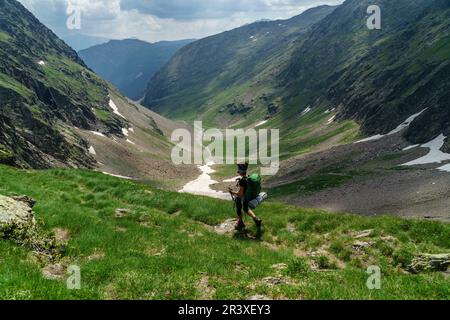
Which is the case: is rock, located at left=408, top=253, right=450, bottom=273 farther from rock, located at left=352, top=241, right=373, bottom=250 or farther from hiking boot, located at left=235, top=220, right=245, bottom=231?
hiking boot, located at left=235, top=220, right=245, bottom=231

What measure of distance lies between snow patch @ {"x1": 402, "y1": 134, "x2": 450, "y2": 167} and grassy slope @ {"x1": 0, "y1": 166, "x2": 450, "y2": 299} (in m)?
81.1

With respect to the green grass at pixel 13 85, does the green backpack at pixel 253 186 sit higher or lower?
lower

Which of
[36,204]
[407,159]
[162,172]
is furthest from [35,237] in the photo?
[162,172]

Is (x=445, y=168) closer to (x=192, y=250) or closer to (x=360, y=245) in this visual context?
(x=360, y=245)

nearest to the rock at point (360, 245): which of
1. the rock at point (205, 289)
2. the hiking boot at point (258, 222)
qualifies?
the hiking boot at point (258, 222)

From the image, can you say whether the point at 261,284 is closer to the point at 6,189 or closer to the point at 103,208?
the point at 103,208

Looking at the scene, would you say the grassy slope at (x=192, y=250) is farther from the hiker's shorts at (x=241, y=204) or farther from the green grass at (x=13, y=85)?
the green grass at (x=13, y=85)

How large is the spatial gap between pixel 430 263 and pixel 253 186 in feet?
30.8

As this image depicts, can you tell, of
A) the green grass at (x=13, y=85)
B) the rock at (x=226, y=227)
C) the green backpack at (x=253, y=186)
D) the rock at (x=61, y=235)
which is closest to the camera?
the rock at (x=61, y=235)

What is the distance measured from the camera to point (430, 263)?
695 inches

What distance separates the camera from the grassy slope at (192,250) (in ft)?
43.1

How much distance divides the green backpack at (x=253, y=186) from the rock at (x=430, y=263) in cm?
856

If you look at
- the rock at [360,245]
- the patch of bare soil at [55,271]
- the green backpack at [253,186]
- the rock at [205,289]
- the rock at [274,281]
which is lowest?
the rock at [205,289]
